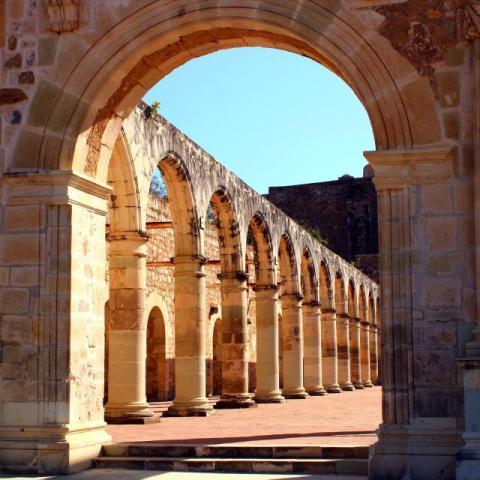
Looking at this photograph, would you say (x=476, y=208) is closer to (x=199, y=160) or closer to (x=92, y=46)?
(x=92, y=46)

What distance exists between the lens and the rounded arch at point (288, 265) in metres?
22.4

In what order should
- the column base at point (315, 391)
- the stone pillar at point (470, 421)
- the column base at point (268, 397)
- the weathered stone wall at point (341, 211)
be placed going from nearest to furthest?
the stone pillar at point (470, 421) → the column base at point (268, 397) → the column base at point (315, 391) → the weathered stone wall at point (341, 211)

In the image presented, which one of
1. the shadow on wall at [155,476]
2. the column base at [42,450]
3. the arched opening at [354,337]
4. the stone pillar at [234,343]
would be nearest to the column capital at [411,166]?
the shadow on wall at [155,476]

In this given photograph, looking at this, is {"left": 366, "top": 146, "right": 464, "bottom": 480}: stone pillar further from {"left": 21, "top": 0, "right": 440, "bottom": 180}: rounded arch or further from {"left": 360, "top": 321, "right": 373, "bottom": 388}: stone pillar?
{"left": 360, "top": 321, "right": 373, "bottom": 388}: stone pillar

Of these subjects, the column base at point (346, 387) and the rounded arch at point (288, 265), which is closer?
the rounded arch at point (288, 265)

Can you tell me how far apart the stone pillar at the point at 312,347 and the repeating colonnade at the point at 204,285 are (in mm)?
26

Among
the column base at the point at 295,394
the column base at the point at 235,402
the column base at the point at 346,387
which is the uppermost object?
the column base at the point at 235,402

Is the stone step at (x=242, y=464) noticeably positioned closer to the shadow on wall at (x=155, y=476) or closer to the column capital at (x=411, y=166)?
the shadow on wall at (x=155, y=476)

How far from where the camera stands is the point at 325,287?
2719 centimetres

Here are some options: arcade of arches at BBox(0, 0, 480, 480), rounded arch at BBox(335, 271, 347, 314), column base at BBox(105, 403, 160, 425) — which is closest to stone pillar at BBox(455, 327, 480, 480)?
arcade of arches at BBox(0, 0, 480, 480)

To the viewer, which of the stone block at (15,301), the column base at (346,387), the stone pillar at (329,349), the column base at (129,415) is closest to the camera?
the stone block at (15,301)

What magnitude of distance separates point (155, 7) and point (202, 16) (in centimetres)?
45

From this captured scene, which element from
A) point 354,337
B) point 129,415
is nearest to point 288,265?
point 354,337

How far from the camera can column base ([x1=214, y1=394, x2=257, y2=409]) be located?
16.7m
